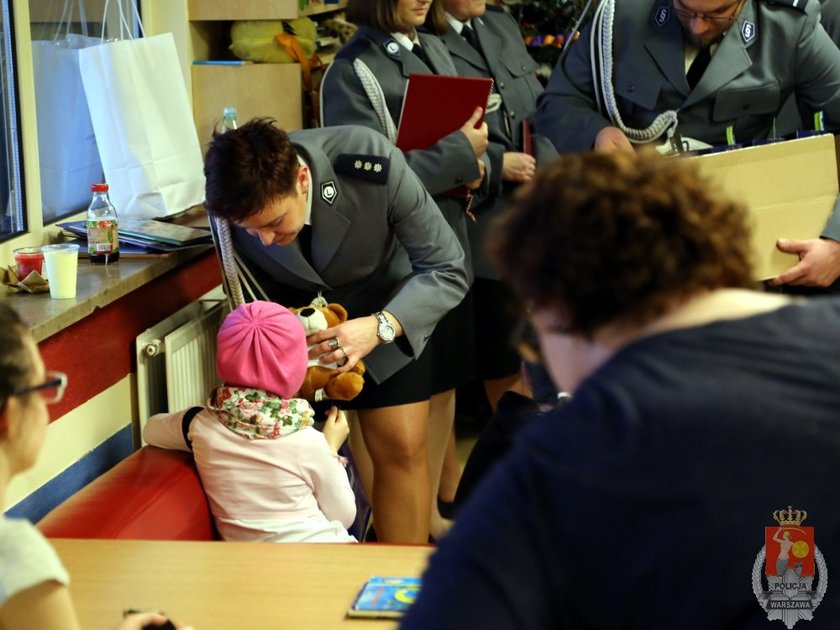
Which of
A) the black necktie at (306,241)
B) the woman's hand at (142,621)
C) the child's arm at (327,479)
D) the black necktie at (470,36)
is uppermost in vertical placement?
the black necktie at (470,36)

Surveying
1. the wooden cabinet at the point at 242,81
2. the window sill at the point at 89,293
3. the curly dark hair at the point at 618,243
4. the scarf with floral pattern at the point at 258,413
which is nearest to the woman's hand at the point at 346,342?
the scarf with floral pattern at the point at 258,413

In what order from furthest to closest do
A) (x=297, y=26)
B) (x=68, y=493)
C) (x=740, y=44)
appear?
(x=297, y=26) < (x=740, y=44) < (x=68, y=493)

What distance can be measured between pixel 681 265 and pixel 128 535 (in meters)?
1.44

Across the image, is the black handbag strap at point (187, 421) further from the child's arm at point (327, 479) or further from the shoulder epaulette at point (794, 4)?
the shoulder epaulette at point (794, 4)

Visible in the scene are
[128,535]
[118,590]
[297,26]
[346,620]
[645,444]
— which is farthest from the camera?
[297,26]

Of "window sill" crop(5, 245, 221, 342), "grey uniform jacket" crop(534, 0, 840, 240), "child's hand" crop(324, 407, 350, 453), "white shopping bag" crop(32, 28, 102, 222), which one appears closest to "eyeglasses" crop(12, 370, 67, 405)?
"window sill" crop(5, 245, 221, 342)

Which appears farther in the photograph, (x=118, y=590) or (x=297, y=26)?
(x=297, y=26)

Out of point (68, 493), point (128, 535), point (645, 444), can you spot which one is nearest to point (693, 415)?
point (645, 444)

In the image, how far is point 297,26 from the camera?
13.3ft

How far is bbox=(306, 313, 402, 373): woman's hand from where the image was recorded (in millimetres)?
2592

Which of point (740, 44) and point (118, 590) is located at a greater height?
point (740, 44)

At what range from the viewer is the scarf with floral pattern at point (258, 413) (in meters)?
2.34

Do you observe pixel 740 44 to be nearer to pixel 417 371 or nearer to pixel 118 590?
pixel 417 371

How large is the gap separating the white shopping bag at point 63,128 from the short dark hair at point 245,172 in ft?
2.93
